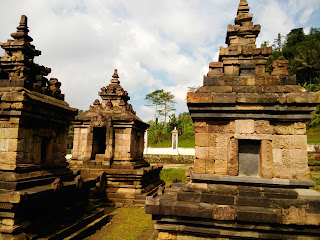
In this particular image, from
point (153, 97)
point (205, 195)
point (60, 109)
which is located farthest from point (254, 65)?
point (153, 97)

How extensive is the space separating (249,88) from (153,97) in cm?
4244

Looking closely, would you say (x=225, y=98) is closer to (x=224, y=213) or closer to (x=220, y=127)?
(x=220, y=127)

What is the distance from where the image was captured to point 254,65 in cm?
520

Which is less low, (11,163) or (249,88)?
(249,88)

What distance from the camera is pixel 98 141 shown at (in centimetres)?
1332

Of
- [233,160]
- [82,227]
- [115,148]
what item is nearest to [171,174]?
[115,148]

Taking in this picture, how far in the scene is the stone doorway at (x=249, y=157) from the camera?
486cm

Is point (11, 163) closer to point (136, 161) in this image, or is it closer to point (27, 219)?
point (27, 219)

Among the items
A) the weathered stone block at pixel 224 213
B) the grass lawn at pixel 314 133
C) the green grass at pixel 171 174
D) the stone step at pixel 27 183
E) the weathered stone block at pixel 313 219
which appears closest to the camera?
the weathered stone block at pixel 313 219

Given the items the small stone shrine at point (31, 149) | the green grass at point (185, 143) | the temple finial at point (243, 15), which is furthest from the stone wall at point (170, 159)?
the temple finial at point (243, 15)

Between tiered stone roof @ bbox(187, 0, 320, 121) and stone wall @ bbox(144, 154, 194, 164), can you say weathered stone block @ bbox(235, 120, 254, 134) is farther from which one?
stone wall @ bbox(144, 154, 194, 164)

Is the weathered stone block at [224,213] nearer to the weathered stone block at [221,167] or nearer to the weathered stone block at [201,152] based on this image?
the weathered stone block at [221,167]

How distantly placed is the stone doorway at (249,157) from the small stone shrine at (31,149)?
4775 millimetres

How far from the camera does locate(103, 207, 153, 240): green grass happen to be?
720 centimetres
